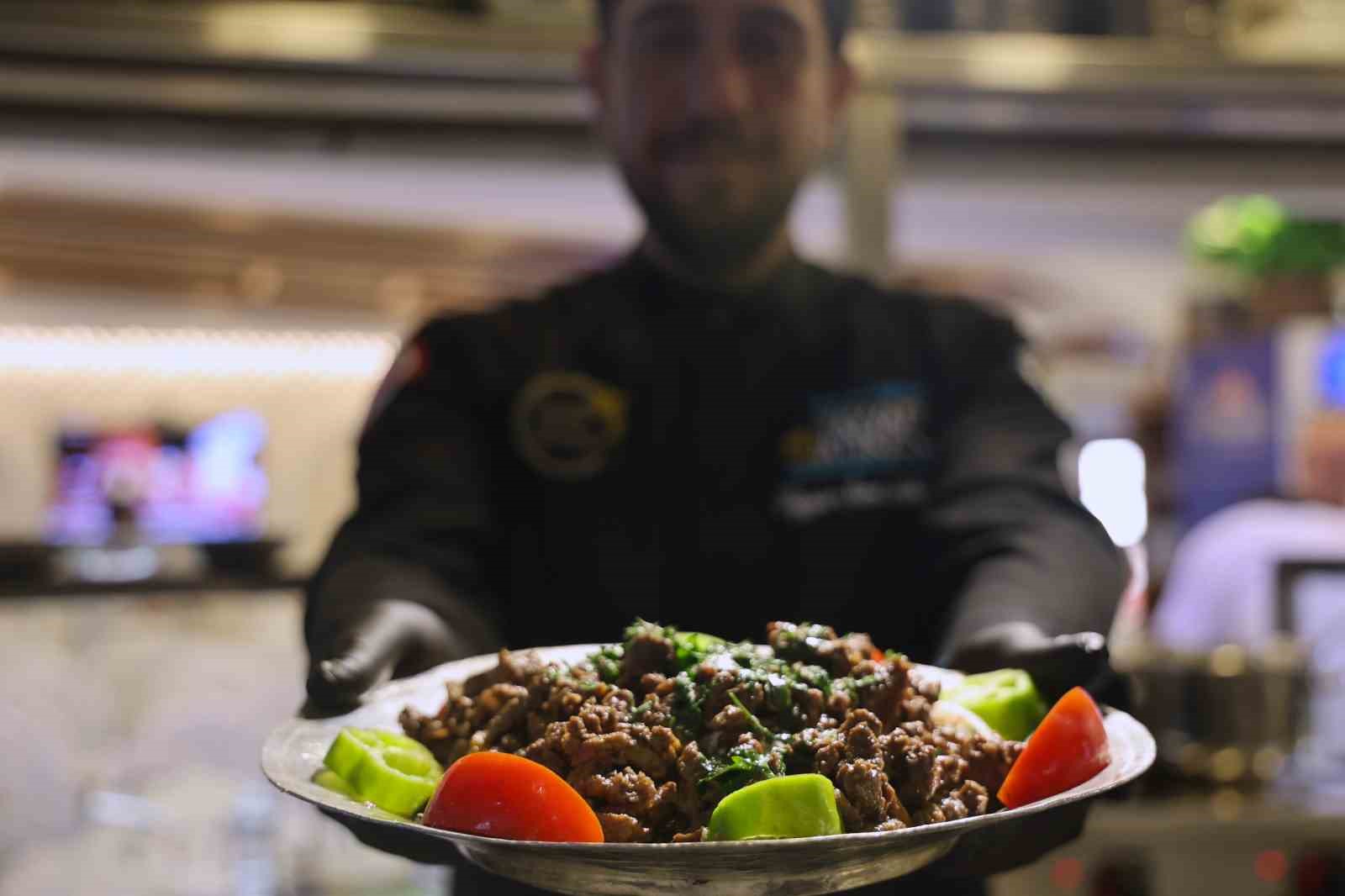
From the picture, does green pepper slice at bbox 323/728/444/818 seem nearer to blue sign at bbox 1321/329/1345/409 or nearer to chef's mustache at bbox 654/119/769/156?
chef's mustache at bbox 654/119/769/156

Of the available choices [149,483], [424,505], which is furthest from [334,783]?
[149,483]

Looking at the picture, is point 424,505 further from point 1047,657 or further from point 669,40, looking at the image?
point 1047,657

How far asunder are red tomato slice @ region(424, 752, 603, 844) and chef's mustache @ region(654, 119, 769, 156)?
3.84ft

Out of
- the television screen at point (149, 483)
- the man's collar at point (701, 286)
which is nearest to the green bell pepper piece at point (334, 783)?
the man's collar at point (701, 286)

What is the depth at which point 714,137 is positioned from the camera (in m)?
1.86

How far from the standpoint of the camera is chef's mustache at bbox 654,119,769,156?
185 centimetres

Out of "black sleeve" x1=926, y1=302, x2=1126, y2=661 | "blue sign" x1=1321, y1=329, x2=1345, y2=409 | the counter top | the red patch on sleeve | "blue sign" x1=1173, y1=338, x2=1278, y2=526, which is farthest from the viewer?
"blue sign" x1=1173, y1=338, x2=1278, y2=526

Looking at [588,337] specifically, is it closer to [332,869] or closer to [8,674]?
[332,869]

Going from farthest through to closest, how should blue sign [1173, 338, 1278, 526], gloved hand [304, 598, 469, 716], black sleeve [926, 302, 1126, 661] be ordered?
blue sign [1173, 338, 1278, 526] < black sleeve [926, 302, 1126, 661] < gloved hand [304, 598, 469, 716]

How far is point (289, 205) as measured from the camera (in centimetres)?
508

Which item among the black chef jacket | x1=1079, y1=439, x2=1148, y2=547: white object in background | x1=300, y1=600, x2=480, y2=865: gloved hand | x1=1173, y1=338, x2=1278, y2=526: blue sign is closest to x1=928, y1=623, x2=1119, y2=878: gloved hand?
x1=300, y1=600, x2=480, y2=865: gloved hand

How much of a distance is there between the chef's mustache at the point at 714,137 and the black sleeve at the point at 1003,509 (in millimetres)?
438

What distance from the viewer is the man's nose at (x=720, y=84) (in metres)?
1.83

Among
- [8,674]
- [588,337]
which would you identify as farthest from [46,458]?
[588,337]
